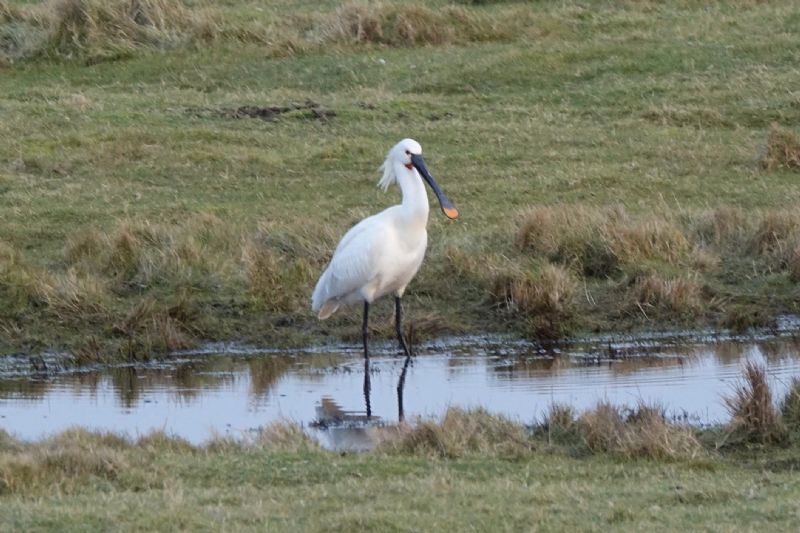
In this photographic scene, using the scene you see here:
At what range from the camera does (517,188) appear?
15250 millimetres

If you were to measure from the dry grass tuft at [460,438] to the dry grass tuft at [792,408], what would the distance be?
1409 millimetres

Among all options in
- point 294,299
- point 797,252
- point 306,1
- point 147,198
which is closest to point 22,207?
point 147,198

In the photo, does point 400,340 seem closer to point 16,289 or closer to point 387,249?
point 387,249

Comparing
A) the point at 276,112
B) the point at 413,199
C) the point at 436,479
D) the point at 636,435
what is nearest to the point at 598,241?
the point at 413,199

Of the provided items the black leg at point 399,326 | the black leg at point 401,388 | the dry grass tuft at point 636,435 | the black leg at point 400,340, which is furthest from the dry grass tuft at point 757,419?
the black leg at point 399,326

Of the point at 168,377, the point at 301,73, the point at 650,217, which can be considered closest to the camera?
the point at 168,377

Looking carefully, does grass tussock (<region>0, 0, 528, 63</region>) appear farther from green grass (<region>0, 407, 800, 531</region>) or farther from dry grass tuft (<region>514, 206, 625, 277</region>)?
green grass (<region>0, 407, 800, 531</region>)

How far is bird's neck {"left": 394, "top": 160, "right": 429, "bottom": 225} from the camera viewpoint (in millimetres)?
11914

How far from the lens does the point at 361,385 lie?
444 inches

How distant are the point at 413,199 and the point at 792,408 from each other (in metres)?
3.58

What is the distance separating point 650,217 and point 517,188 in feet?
5.73

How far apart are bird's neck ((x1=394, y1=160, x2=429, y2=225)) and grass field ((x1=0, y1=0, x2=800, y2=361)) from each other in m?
0.94

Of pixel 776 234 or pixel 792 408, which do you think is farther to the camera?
pixel 776 234

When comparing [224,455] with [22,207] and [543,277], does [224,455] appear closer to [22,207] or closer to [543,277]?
[543,277]
